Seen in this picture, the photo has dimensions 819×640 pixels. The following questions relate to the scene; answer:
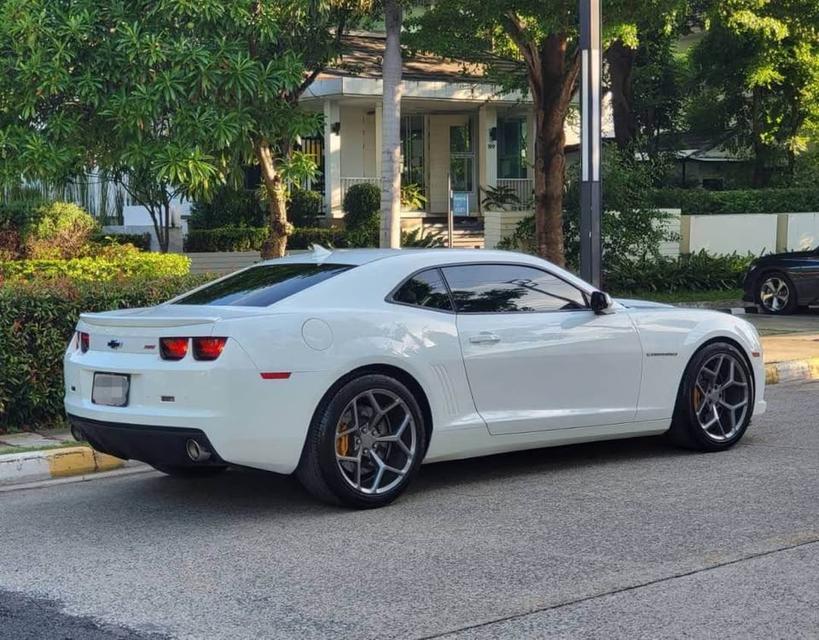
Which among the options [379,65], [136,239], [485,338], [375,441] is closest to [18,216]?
[136,239]

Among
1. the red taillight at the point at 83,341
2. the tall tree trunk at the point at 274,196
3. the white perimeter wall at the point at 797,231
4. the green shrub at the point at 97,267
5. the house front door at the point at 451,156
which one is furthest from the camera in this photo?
the house front door at the point at 451,156

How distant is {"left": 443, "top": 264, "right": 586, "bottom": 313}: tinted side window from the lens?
23.9ft

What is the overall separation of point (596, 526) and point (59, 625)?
113 inches

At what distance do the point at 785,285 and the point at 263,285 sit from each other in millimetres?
13843

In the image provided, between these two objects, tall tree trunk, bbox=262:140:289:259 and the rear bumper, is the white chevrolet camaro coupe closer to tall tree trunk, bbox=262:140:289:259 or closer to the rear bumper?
the rear bumper

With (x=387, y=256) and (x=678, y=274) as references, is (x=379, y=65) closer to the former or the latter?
(x=678, y=274)

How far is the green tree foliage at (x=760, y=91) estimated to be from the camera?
25766 mm

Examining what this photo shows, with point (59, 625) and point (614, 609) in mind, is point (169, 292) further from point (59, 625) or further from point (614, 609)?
point (614, 609)

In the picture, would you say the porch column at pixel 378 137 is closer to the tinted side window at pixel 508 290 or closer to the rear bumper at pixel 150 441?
the tinted side window at pixel 508 290

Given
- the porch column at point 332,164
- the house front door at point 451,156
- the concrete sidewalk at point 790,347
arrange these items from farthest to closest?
the house front door at point 451,156, the porch column at point 332,164, the concrete sidewalk at point 790,347

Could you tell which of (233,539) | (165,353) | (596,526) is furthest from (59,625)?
(596,526)

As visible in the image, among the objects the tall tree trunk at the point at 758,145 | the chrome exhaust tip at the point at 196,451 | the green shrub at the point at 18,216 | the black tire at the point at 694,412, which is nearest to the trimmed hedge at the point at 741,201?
the tall tree trunk at the point at 758,145

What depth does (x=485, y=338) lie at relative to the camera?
7.11 m

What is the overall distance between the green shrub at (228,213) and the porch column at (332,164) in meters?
1.95
